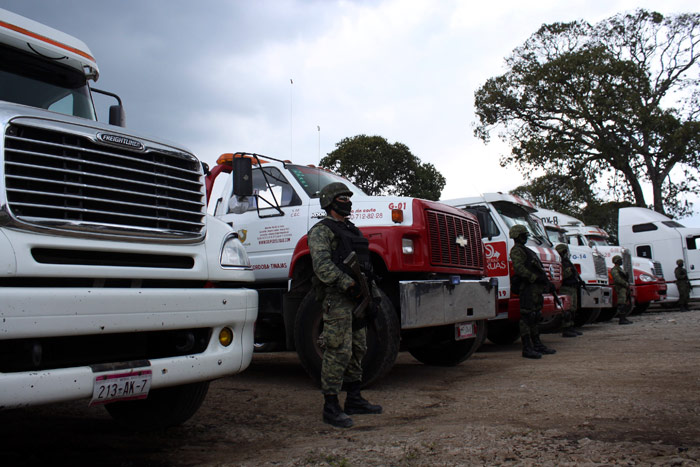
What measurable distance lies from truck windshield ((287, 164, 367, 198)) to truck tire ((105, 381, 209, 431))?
293cm

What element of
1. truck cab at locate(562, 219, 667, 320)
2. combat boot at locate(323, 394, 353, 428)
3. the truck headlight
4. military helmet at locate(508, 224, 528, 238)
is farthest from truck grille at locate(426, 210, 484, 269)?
truck cab at locate(562, 219, 667, 320)

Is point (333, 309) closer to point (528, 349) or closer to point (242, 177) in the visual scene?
point (242, 177)

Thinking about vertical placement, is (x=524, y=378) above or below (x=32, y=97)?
below

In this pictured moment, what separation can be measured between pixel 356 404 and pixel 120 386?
223 centimetres

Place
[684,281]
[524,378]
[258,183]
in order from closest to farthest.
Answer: [524,378], [258,183], [684,281]

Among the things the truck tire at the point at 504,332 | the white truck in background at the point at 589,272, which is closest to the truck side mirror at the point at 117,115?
the truck tire at the point at 504,332

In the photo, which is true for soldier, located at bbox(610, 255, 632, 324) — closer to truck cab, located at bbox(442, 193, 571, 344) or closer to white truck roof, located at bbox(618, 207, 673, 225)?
truck cab, located at bbox(442, 193, 571, 344)

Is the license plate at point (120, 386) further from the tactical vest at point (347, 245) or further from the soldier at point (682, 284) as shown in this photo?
the soldier at point (682, 284)

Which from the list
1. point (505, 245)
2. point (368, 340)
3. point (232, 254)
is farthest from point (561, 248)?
point (232, 254)

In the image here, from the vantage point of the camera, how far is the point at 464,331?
6727 millimetres

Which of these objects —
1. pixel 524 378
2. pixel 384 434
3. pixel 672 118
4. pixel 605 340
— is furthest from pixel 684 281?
pixel 384 434

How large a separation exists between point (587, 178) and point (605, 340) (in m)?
17.4

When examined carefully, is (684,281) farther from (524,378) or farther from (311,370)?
(311,370)

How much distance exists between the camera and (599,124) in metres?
24.8
